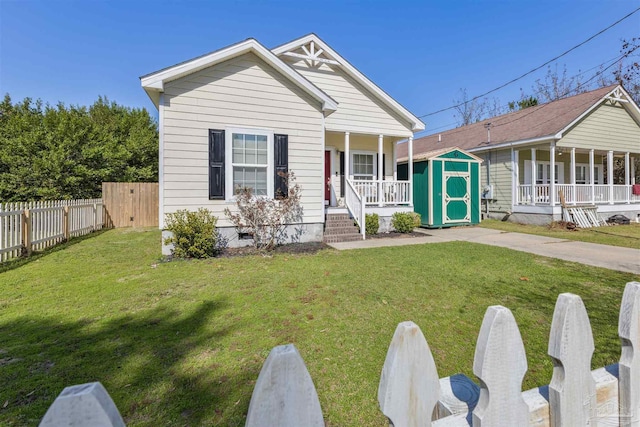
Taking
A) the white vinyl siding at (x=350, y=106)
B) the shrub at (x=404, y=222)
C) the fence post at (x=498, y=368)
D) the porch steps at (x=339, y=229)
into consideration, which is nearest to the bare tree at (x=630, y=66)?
the white vinyl siding at (x=350, y=106)

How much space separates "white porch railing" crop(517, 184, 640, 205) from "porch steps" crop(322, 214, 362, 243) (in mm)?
9461

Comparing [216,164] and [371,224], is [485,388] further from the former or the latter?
[371,224]

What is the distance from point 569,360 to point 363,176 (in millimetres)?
11548

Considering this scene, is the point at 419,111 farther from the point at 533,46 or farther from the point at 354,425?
the point at 354,425

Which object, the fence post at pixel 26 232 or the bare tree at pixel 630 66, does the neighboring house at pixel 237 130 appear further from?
the bare tree at pixel 630 66

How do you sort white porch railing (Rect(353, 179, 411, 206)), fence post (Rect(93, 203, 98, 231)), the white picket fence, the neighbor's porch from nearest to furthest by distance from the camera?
the white picket fence → white porch railing (Rect(353, 179, 411, 206)) → fence post (Rect(93, 203, 98, 231)) → the neighbor's porch

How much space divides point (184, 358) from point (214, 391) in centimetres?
63

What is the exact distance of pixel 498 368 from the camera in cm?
106

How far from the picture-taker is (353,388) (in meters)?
2.29

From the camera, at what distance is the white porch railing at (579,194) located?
45.3ft

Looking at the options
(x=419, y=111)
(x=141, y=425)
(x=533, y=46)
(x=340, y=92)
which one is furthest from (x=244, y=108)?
(x=419, y=111)

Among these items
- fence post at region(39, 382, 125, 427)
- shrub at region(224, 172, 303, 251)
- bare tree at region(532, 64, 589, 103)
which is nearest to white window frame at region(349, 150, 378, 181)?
shrub at region(224, 172, 303, 251)

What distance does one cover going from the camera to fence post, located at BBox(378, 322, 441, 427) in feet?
3.17

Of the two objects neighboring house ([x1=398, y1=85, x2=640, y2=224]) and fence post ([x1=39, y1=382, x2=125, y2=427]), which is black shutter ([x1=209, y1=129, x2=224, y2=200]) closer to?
fence post ([x1=39, y1=382, x2=125, y2=427])
